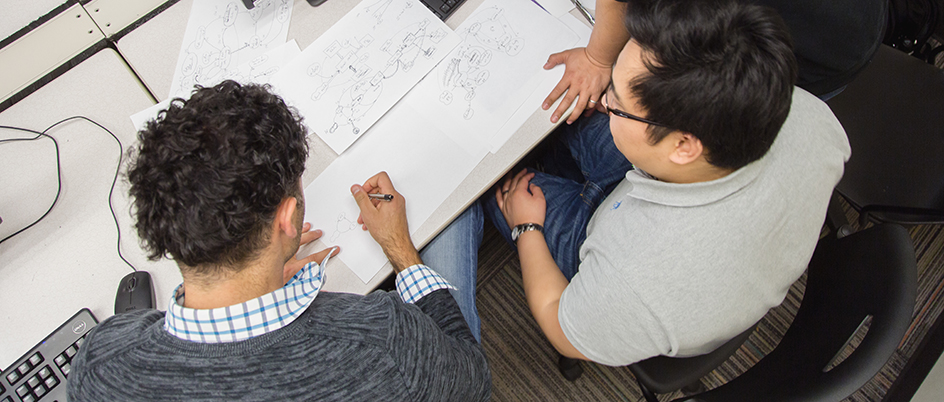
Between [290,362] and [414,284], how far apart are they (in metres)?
0.28

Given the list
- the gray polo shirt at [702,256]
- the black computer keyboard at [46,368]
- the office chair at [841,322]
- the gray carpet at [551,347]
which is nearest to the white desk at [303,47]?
the gray polo shirt at [702,256]

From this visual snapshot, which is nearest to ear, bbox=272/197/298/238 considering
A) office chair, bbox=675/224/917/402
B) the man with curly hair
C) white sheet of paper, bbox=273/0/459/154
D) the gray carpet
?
the man with curly hair

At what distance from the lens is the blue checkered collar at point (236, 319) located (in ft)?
2.23

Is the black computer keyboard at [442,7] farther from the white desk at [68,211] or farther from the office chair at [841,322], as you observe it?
the office chair at [841,322]

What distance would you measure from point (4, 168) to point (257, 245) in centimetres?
67

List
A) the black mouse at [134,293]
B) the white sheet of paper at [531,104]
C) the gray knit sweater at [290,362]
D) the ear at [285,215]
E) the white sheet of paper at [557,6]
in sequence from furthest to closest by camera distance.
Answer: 1. the white sheet of paper at [557,6]
2. the white sheet of paper at [531,104]
3. the black mouse at [134,293]
4. the ear at [285,215]
5. the gray knit sweater at [290,362]

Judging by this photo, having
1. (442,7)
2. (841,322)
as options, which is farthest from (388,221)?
(841,322)

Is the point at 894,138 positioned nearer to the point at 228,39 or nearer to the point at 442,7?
the point at 442,7

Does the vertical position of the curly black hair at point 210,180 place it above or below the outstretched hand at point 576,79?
above

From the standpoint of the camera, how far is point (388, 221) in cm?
88

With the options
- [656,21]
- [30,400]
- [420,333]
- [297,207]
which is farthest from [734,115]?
[30,400]

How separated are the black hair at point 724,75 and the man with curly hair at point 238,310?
520 millimetres

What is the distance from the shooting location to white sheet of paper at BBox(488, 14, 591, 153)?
38.4 inches

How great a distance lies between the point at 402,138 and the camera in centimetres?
98
